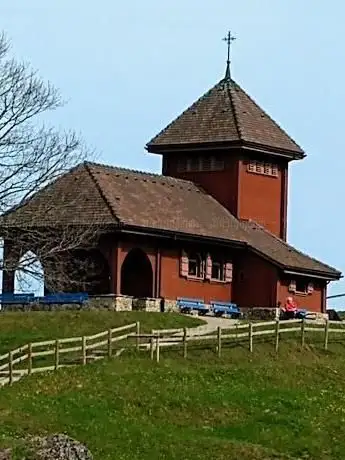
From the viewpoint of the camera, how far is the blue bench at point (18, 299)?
56594mm

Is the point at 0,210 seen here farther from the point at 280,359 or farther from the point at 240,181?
the point at 240,181

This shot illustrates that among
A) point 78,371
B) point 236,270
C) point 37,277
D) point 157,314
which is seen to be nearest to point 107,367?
point 78,371

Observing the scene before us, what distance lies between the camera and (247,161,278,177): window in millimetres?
65438

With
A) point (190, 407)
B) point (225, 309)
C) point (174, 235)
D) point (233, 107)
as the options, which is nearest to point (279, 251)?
point (225, 309)

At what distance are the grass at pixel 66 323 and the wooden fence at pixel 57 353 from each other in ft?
8.10

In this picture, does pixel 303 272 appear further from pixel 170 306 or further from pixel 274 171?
pixel 170 306

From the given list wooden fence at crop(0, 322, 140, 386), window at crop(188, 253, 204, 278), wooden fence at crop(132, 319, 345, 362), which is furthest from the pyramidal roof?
wooden fence at crop(0, 322, 140, 386)

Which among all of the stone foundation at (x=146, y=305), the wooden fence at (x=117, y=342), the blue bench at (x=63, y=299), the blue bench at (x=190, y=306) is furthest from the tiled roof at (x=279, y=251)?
the wooden fence at (x=117, y=342)

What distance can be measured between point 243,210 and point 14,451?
119ft

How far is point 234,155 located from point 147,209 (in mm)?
6927

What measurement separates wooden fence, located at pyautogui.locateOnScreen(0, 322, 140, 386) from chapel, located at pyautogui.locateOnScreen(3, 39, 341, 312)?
24.4 feet

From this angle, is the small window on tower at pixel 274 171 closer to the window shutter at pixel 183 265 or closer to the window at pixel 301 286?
the window at pixel 301 286

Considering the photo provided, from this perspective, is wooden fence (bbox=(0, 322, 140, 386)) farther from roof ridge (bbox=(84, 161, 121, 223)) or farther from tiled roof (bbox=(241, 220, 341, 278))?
tiled roof (bbox=(241, 220, 341, 278))

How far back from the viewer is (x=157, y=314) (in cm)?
5303
